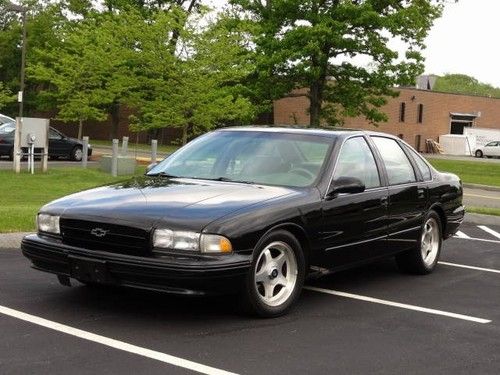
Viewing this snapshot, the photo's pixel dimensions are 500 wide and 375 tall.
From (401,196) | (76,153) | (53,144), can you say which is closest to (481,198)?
(401,196)

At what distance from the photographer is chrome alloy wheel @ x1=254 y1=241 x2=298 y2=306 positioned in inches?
208

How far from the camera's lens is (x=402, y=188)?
6973mm

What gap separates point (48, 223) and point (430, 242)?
4132mm

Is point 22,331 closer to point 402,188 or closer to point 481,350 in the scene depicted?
point 481,350

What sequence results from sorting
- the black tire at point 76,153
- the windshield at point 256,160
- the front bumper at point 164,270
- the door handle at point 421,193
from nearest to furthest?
the front bumper at point 164,270, the windshield at point 256,160, the door handle at point 421,193, the black tire at point 76,153

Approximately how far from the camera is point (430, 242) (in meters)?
7.62

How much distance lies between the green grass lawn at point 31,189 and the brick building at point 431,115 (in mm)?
38639

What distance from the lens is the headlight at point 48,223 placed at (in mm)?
5355

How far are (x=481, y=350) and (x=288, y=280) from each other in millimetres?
1505

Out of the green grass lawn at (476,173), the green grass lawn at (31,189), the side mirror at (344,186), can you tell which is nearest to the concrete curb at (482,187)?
the green grass lawn at (476,173)

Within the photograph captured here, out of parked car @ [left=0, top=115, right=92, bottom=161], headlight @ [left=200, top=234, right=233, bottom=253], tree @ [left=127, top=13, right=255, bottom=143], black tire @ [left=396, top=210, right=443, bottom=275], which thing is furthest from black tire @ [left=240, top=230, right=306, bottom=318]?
parked car @ [left=0, top=115, right=92, bottom=161]

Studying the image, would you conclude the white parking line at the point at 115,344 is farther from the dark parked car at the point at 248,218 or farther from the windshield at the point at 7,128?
the windshield at the point at 7,128

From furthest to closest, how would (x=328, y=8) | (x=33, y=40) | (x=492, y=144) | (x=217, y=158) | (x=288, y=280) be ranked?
(x=492, y=144) < (x=33, y=40) < (x=328, y=8) < (x=217, y=158) < (x=288, y=280)

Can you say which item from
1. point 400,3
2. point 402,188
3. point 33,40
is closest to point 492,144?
point 400,3
